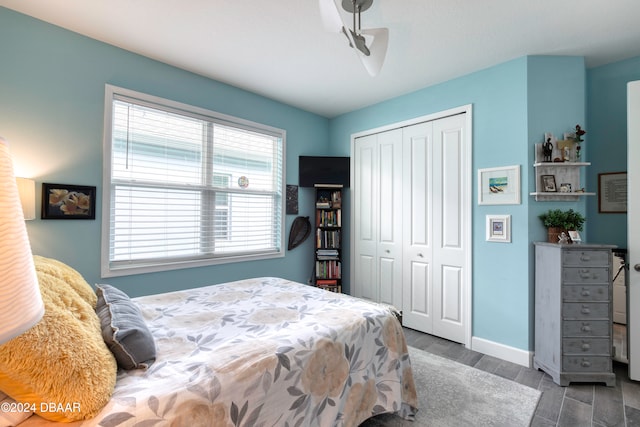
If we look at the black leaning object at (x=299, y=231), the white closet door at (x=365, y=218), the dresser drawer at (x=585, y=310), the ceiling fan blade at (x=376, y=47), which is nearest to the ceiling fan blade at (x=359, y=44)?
the ceiling fan blade at (x=376, y=47)

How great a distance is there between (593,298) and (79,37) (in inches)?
185

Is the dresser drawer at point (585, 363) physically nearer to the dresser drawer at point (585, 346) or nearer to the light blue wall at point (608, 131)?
the dresser drawer at point (585, 346)

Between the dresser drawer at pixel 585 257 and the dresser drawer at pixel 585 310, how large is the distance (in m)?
0.32

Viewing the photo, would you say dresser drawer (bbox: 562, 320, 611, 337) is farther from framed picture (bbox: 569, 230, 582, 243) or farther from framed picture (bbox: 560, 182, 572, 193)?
framed picture (bbox: 560, 182, 572, 193)

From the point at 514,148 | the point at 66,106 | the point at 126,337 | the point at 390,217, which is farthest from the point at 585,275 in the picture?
the point at 66,106

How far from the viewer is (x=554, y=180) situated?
104 inches

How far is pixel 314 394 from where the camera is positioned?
1358 millimetres

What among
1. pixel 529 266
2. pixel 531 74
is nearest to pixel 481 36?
pixel 531 74

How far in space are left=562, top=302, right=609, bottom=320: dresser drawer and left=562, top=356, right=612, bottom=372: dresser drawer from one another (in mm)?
309

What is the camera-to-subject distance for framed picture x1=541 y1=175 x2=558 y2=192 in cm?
260

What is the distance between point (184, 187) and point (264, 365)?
2.33 meters

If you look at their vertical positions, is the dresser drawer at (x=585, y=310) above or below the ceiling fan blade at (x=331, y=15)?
below

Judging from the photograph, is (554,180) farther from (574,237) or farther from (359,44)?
(359,44)

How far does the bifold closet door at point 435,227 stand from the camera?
307 cm
